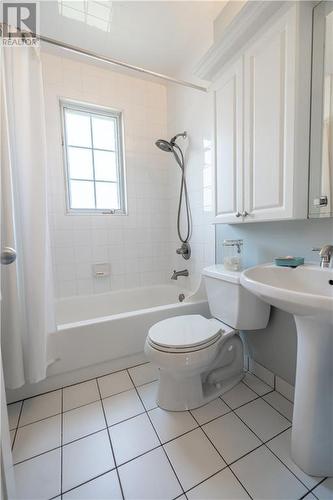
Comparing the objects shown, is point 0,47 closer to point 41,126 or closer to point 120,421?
point 41,126

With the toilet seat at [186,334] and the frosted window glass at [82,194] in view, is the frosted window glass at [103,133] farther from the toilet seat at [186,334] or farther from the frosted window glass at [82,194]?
the toilet seat at [186,334]

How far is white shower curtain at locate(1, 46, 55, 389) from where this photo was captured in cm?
111

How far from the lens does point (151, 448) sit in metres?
1.00

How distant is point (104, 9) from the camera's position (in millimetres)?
1518

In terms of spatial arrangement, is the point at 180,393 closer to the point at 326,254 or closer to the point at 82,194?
the point at 326,254

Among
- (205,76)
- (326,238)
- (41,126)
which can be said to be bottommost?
(326,238)

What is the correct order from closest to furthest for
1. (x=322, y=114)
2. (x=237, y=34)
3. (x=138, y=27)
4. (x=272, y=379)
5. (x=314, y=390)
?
Answer: 1. (x=314, y=390)
2. (x=322, y=114)
3. (x=237, y=34)
4. (x=272, y=379)
5. (x=138, y=27)

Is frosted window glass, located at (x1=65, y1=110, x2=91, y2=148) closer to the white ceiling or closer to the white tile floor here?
the white ceiling

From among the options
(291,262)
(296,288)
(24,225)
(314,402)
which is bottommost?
(314,402)

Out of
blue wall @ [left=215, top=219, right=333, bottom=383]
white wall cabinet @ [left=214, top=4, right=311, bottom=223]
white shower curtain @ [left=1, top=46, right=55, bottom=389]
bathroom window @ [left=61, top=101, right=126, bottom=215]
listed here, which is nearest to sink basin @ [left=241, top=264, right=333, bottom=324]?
blue wall @ [left=215, top=219, right=333, bottom=383]

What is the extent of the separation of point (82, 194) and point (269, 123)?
68.7 inches

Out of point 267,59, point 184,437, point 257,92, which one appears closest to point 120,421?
point 184,437

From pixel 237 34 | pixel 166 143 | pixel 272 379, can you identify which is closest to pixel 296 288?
pixel 272 379

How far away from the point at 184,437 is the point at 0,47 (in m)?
2.02
